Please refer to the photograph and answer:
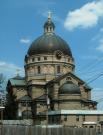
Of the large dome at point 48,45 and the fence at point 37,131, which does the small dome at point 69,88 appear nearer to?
the large dome at point 48,45

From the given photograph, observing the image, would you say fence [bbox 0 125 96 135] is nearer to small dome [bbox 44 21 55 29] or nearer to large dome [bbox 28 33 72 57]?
large dome [bbox 28 33 72 57]

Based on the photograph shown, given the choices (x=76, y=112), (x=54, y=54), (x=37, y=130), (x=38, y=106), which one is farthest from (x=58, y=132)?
(x=54, y=54)

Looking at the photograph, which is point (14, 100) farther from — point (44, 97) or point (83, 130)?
point (83, 130)

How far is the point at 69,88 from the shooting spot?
79.9 metres

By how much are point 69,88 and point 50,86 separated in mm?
6117

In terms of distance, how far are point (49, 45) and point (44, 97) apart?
37.8 feet

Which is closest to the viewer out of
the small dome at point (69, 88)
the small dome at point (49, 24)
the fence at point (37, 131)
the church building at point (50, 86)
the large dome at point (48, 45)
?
the fence at point (37, 131)

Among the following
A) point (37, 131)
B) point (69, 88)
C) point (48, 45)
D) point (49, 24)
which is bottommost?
point (37, 131)

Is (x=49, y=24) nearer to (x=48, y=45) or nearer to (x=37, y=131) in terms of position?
(x=48, y=45)

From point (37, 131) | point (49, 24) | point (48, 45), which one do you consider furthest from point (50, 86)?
point (37, 131)

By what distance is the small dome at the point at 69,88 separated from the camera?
79.5 meters

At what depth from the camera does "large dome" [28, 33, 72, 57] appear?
87688 millimetres

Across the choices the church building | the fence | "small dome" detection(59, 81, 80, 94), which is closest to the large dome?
the church building

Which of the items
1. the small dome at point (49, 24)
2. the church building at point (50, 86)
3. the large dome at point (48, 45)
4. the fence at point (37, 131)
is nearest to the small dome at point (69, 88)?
the church building at point (50, 86)
